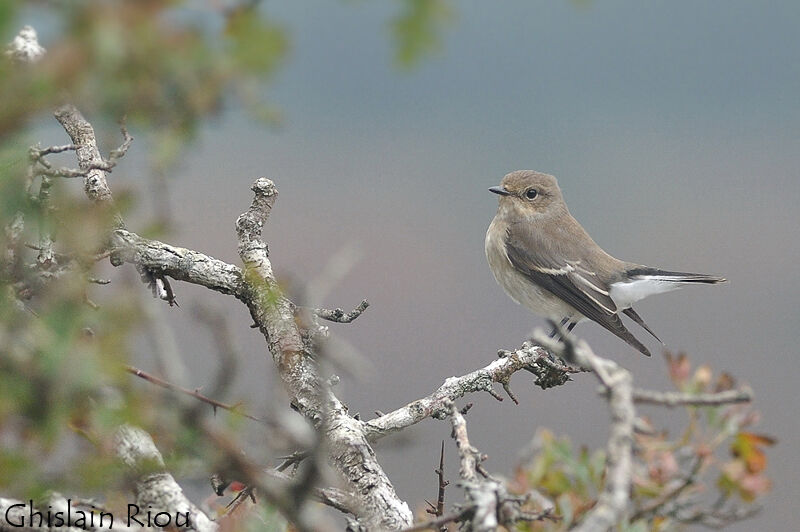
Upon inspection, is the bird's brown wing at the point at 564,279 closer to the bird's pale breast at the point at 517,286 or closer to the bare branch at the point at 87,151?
the bird's pale breast at the point at 517,286

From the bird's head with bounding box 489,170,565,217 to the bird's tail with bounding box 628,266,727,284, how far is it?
0.75 meters

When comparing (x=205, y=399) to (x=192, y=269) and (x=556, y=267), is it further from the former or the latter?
(x=556, y=267)

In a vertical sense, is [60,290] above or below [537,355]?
below

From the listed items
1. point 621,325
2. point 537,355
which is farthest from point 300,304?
point 621,325

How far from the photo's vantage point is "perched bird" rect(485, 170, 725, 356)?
534cm

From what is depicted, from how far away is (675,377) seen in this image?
129cm

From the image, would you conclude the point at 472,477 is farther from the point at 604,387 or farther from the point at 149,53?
the point at 149,53

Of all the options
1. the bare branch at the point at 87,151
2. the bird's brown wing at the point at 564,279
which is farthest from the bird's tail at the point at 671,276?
the bare branch at the point at 87,151

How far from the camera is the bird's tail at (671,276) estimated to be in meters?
Result: 5.00

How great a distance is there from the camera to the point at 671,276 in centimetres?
529

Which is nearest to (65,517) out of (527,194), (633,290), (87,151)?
(87,151)

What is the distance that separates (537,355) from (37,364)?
265 centimetres

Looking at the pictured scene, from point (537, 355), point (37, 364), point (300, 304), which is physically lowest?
point (37, 364)

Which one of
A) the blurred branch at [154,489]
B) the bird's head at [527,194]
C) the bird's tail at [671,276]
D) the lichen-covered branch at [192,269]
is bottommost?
the blurred branch at [154,489]
